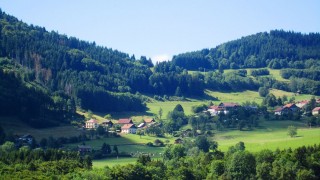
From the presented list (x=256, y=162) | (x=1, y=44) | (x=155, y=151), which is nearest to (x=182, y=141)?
(x=155, y=151)

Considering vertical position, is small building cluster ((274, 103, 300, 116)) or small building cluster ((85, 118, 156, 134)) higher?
small building cluster ((274, 103, 300, 116))

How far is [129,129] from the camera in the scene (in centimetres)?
14675

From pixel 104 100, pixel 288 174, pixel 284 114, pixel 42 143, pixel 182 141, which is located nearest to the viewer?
pixel 288 174

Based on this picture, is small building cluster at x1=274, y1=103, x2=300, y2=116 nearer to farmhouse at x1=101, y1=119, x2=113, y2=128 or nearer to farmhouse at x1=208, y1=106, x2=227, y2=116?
farmhouse at x1=208, y1=106, x2=227, y2=116

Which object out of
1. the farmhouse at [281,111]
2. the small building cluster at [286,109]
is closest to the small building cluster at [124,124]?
the farmhouse at [281,111]

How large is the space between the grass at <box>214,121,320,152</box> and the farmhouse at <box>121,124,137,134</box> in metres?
23.7

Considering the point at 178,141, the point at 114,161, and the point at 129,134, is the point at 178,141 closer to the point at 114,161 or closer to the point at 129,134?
the point at 129,134

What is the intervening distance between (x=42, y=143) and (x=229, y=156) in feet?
140

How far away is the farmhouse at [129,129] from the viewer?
14598 centimetres

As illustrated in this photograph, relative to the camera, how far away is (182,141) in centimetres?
13250

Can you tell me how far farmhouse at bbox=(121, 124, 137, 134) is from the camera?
479 ft

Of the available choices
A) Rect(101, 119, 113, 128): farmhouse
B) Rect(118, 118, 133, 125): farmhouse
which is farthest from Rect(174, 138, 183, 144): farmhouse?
Rect(101, 119, 113, 128): farmhouse

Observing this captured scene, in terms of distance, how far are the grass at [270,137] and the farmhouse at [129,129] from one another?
2372 centimetres

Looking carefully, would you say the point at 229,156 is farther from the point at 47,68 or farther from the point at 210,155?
the point at 47,68
